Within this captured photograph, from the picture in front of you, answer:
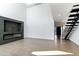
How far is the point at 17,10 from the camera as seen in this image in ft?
23.6

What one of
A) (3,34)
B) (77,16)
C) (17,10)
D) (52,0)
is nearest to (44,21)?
(17,10)

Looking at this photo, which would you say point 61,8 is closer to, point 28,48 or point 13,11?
point 28,48

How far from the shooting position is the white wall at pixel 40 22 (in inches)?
290

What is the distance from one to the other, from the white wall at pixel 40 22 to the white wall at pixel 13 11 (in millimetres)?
670

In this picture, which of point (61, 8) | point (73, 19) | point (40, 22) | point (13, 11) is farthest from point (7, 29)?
point (73, 19)

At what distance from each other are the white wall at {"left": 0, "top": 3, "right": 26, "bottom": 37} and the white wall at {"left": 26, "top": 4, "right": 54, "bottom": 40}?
2.20 ft

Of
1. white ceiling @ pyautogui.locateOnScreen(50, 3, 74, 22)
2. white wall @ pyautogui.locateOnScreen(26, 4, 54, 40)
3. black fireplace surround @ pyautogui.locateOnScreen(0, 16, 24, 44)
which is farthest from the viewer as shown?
white wall @ pyautogui.locateOnScreen(26, 4, 54, 40)

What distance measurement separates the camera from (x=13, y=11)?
6633 mm

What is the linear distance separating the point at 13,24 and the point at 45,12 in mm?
2740

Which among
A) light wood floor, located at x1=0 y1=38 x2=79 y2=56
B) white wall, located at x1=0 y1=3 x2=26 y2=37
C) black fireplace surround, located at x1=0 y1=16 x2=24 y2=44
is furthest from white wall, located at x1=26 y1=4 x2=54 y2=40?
light wood floor, located at x1=0 y1=38 x2=79 y2=56

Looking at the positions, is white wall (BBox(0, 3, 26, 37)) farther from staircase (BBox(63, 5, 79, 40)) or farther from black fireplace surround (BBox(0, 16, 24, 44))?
staircase (BBox(63, 5, 79, 40))

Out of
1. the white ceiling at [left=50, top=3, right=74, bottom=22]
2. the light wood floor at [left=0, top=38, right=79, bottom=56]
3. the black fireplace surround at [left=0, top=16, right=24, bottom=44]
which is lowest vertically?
the light wood floor at [left=0, top=38, right=79, bottom=56]

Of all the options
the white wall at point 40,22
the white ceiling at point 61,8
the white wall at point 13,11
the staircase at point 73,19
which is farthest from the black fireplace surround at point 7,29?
the staircase at point 73,19

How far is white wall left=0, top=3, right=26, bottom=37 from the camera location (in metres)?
5.57
